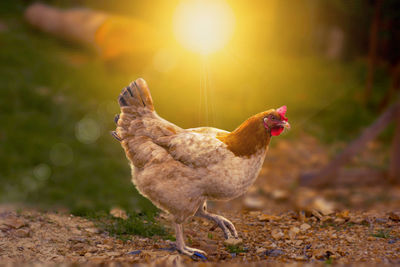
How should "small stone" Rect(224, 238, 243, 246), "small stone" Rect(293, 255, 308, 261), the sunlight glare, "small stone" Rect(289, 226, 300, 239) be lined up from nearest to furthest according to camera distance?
1. "small stone" Rect(293, 255, 308, 261)
2. "small stone" Rect(224, 238, 243, 246)
3. "small stone" Rect(289, 226, 300, 239)
4. the sunlight glare

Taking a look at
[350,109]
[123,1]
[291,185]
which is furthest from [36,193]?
[123,1]

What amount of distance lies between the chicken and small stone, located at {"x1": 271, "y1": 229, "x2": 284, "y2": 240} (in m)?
0.84

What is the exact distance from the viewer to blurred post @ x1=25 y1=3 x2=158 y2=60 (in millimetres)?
8469

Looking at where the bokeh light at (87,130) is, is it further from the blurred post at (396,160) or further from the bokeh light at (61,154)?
the blurred post at (396,160)

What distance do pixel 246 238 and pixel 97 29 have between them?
702cm

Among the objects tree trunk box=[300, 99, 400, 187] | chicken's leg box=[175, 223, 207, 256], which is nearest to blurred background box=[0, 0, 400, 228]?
tree trunk box=[300, 99, 400, 187]

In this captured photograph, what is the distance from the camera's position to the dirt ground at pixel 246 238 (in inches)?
132

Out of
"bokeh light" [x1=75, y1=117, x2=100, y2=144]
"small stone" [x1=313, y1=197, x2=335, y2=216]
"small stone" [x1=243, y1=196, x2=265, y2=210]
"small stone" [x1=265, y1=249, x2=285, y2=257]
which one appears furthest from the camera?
"bokeh light" [x1=75, y1=117, x2=100, y2=144]

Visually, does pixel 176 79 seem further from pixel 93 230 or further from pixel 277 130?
pixel 277 130

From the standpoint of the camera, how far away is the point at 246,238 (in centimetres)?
386

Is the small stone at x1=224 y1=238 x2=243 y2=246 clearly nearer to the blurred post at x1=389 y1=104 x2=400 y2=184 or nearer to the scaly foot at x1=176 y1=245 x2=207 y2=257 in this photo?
the scaly foot at x1=176 y1=245 x2=207 y2=257

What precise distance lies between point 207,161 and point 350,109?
569 centimetres

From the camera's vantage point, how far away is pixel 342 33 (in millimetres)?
9969

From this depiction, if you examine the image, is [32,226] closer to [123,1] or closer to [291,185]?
[291,185]
